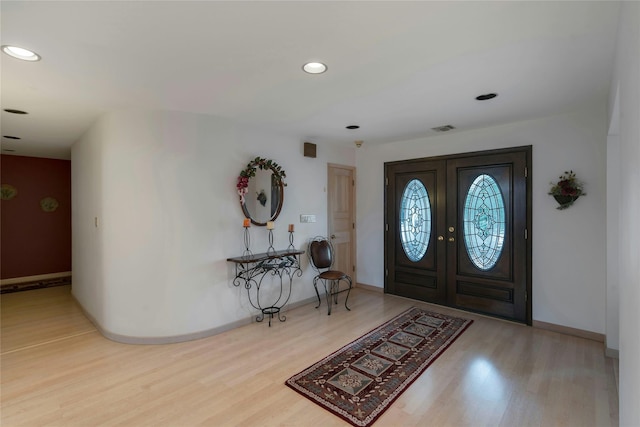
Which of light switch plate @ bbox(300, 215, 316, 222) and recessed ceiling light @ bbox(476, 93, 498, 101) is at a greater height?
recessed ceiling light @ bbox(476, 93, 498, 101)

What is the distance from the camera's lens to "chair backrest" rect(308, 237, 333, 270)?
4445 millimetres

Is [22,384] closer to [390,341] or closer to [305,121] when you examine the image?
[390,341]

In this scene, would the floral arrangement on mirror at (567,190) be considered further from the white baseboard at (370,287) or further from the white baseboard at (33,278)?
the white baseboard at (33,278)

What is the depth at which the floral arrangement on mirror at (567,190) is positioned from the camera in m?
3.31

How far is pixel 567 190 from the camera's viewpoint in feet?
10.9

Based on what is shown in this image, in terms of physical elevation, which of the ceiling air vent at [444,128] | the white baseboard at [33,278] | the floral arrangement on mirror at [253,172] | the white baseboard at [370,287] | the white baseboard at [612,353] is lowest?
the white baseboard at [612,353]

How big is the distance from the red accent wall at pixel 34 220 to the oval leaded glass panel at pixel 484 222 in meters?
7.28

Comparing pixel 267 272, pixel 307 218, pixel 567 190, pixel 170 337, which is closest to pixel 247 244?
pixel 267 272

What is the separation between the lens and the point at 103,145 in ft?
10.9

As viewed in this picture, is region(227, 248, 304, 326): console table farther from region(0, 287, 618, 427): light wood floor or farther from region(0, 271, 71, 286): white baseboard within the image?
region(0, 271, 71, 286): white baseboard

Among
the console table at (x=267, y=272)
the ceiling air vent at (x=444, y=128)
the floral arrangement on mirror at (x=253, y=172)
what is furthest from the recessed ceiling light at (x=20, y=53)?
the ceiling air vent at (x=444, y=128)

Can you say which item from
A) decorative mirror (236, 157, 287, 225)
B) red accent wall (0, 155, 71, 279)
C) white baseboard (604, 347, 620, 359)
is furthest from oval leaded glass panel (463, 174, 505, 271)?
red accent wall (0, 155, 71, 279)

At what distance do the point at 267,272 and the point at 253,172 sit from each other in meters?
1.28

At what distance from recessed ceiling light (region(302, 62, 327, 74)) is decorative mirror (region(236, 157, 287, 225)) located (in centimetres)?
170
